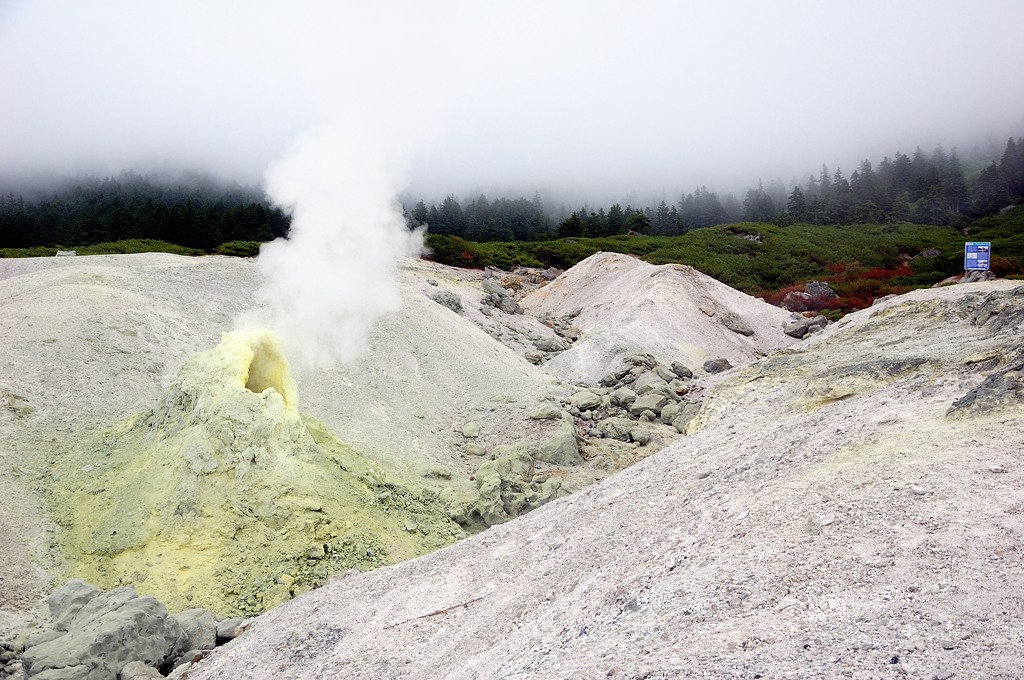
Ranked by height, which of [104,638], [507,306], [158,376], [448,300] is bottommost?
[104,638]

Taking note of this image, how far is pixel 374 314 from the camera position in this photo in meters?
22.1

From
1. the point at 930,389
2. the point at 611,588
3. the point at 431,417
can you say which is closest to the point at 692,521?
the point at 611,588

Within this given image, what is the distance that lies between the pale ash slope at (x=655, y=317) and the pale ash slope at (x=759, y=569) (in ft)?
59.6

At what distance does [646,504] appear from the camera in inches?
316

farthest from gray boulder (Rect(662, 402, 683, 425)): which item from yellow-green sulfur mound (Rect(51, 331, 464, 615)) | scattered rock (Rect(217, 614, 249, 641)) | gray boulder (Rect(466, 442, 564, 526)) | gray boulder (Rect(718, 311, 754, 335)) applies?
gray boulder (Rect(718, 311, 754, 335))

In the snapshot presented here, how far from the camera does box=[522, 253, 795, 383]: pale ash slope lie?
2911 centimetres

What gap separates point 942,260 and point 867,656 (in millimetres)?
56558

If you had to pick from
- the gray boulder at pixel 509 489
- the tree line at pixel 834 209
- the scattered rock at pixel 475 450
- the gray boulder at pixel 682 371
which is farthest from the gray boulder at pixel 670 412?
the tree line at pixel 834 209

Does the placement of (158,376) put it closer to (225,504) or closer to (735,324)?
(225,504)

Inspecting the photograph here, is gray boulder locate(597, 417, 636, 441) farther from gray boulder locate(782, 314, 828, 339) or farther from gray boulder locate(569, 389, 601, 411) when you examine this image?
gray boulder locate(782, 314, 828, 339)

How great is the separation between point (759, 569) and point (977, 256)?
4005cm

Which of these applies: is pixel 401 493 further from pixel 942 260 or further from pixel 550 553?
pixel 942 260

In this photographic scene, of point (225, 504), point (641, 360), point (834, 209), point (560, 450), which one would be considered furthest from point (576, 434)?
point (834, 209)

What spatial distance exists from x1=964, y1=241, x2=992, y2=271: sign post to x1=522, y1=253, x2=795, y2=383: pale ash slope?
389 inches
